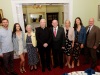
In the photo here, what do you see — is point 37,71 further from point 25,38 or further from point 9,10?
point 9,10

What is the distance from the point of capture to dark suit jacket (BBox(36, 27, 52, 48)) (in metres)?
3.50

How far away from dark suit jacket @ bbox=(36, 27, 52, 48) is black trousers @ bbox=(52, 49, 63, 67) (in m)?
0.39

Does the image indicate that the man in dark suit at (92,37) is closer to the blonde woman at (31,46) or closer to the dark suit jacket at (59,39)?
the dark suit jacket at (59,39)

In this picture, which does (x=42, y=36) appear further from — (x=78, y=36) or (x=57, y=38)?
(x=78, y=36)

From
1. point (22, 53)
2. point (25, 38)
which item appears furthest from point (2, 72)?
point (25, 38)

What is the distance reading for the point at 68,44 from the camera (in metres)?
3.76

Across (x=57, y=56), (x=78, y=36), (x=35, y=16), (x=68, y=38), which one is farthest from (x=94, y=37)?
(x=35, y=16)

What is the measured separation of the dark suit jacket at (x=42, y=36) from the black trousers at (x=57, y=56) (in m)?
0.39

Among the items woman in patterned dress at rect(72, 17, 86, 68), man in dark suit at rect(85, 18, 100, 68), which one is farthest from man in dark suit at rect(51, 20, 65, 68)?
man in dark suit at rect(85, 18, 100, 68)

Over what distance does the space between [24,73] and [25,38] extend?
103 cm

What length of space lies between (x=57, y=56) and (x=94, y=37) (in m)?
1.21

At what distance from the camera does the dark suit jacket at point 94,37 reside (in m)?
3.48

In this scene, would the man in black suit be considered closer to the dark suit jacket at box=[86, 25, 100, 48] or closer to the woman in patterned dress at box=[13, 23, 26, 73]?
the woman in patterned dress at box=[13, 23, 26, 73]

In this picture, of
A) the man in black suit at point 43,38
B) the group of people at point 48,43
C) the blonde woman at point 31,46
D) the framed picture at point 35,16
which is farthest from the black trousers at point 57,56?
the framed picture at point 35,16
